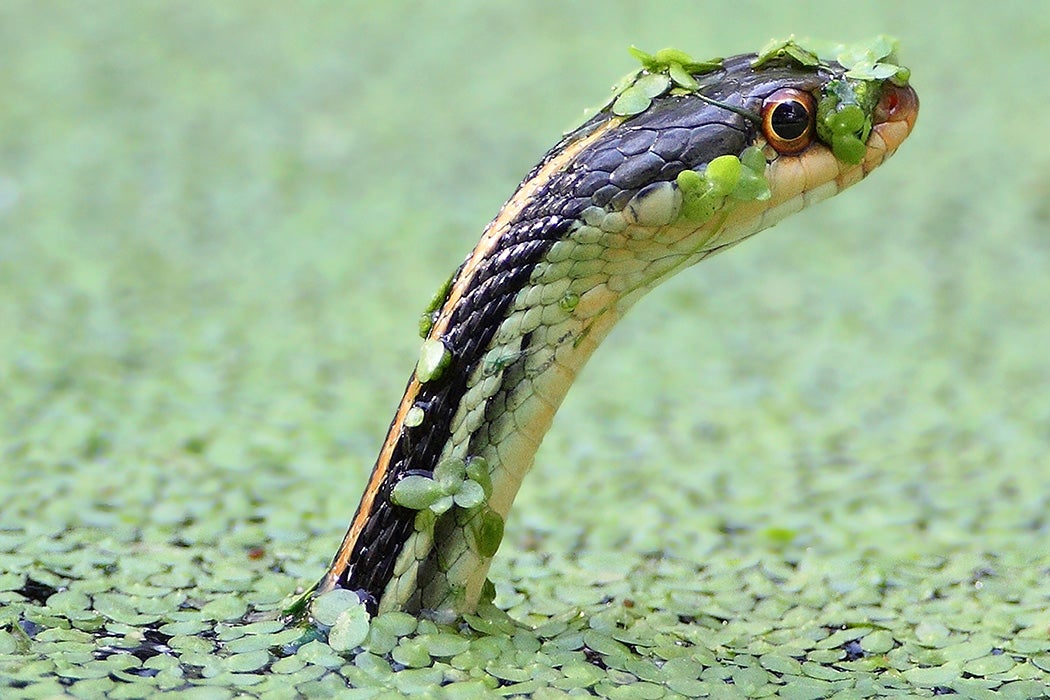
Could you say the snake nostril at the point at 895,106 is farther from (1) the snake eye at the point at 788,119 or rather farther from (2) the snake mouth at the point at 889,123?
(1) the snake eye at the point at 788,119

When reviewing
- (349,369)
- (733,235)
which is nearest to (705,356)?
(349,369)

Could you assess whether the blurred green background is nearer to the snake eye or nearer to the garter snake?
the garter snake

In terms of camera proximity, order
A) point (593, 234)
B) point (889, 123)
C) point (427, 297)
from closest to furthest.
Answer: point (593, 234)
point (889, 123)
point (427, 297)

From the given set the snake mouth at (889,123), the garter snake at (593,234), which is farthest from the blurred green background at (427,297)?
the snake mouth at (889,123)

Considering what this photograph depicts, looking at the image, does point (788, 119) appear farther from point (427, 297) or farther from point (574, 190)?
point (427, 297)

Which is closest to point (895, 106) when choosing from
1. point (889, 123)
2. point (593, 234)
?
point (889, 123)

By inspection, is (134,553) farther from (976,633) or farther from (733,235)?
(976,633)

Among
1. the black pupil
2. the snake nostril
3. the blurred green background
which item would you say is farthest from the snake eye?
the blurred green background
